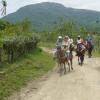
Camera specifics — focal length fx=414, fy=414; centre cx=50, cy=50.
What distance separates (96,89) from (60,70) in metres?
7.44

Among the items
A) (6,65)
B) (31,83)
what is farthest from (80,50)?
(31,83)

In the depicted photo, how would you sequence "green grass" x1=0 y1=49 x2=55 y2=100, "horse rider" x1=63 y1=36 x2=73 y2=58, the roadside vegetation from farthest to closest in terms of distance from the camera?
1. "horse rider" x1=63 y1=36 x2=73 y2=58
2. the roadside vegetation
3. "green grass" x1=0 y1=49 x2=55 y2=100

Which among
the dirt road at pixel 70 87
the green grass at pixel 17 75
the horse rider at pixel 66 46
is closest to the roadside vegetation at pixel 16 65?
the green grass at pixel 17 75

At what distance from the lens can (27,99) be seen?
1606cm

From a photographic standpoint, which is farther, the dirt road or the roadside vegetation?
the roadside vegetation

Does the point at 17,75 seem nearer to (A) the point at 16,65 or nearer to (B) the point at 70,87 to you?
(A) the point at 16,65

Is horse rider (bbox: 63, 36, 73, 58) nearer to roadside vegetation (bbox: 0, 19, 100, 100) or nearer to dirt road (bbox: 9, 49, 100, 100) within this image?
dirt road (bbox: 9, 49, 100, 100)

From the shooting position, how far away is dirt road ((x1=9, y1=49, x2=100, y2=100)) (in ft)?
52.9

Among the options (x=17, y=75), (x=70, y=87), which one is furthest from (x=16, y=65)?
(x=70, y=87)

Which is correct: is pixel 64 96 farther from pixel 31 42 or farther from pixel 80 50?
pixel 31 42

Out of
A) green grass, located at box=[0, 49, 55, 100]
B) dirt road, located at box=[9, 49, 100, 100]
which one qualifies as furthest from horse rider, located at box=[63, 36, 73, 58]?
green grass, located at box=[0, 49, 55, 100]

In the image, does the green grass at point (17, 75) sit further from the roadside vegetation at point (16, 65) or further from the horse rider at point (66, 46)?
the horse rider at point (66, 46)

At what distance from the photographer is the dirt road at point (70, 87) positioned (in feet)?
52.9

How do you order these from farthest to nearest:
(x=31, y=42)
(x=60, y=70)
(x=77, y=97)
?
1. (x=31, y=42)
2. (x=60, y=70)
3. (x=77, y=97)
